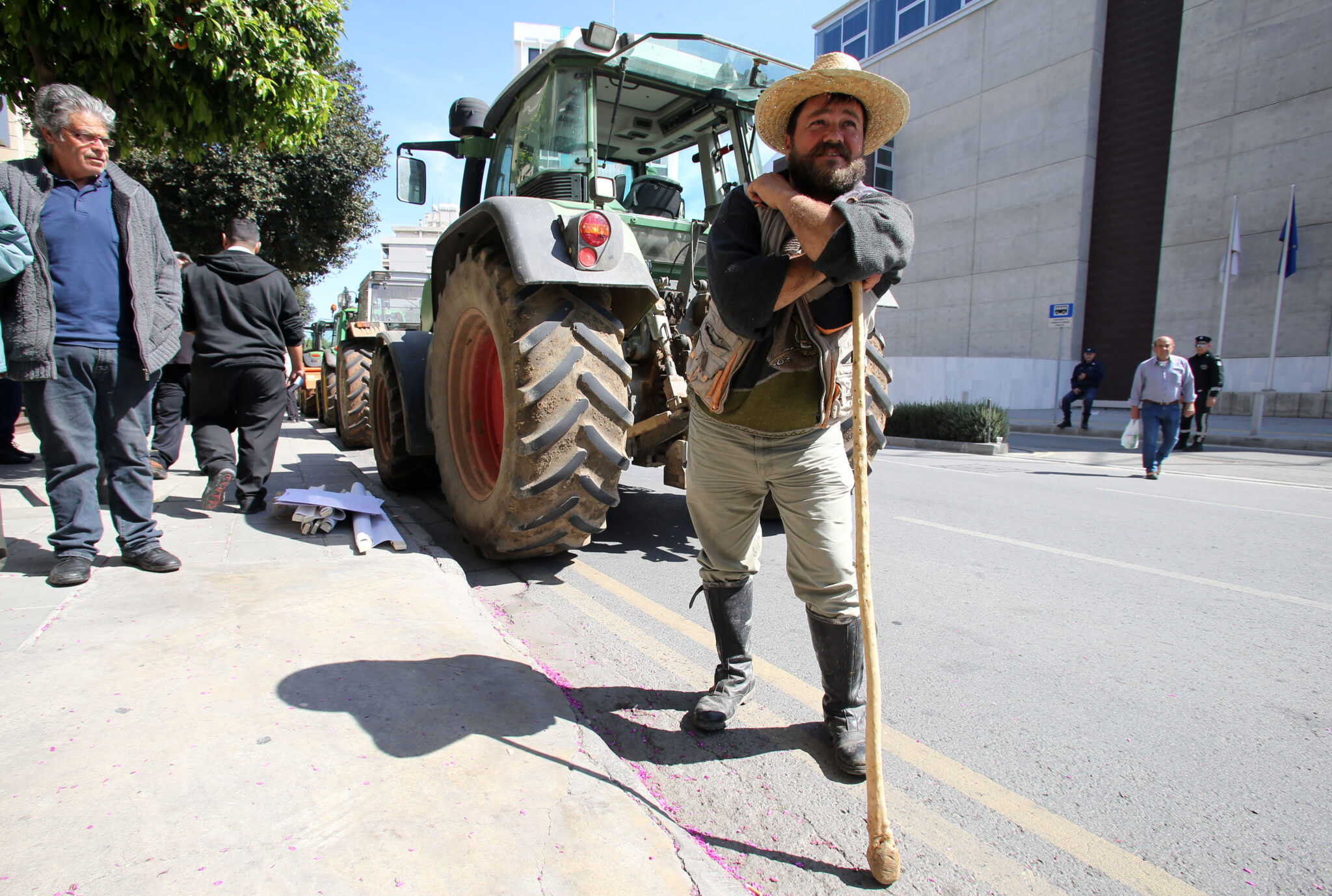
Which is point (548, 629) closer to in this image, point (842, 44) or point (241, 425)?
point (241, 425)

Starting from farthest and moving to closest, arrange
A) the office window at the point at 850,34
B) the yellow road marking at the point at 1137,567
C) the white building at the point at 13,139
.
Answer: the office window at the point at 850,34, the white building at the point at 13,139, the yellow road marking at the point at 1137,567

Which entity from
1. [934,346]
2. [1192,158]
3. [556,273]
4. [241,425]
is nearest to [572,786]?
[556,273]

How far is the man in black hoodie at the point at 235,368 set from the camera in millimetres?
4641

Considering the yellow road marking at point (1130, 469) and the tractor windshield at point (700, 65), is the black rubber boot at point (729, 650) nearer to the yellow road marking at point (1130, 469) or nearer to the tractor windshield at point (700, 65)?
the tractor windshield at point (700, 65)

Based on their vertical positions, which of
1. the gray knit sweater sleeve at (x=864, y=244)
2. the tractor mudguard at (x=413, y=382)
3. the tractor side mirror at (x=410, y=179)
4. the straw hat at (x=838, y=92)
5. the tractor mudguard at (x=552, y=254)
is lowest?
the tractor mudguard at (x=413, y=382)

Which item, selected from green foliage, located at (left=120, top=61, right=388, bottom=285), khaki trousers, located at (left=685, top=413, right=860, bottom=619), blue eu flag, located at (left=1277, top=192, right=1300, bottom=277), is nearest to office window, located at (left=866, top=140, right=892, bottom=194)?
blue eu flag, located at (left=1277, top=192, right=1300, bottom=277)

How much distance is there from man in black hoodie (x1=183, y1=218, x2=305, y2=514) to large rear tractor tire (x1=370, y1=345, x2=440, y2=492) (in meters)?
0.89

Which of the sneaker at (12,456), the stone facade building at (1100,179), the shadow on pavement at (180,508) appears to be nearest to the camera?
the shadow on pavement at (180,508)

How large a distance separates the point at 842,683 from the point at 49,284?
359cm

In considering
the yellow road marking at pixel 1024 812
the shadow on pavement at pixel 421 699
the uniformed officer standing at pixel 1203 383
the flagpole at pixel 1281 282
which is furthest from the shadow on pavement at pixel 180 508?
the flagpole at pixel 1281 282

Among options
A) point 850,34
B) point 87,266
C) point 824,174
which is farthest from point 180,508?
point 850,34

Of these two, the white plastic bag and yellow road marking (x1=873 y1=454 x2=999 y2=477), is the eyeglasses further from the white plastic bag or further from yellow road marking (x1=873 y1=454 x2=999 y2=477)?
the white plastic bag

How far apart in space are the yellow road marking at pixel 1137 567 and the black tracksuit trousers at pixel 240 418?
15.1 ft

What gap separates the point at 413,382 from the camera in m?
5.21
